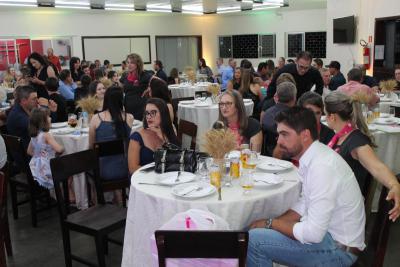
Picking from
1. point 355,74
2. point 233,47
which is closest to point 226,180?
point 355,74

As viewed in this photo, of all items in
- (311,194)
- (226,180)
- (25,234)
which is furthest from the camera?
(25,234)

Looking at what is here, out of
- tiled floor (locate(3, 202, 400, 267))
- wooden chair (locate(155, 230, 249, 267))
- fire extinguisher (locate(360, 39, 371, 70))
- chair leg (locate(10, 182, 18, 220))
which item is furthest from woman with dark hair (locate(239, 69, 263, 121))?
wooden chair (locate(155, 230, 249, 267))

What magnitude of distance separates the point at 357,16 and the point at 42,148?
9115mm

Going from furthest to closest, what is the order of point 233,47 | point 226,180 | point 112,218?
point 233,47 < point 112,218 < point 226,180

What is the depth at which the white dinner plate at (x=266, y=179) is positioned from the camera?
2.71 m

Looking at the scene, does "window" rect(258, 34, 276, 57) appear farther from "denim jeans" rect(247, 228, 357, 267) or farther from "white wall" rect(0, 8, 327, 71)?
"denim jeans" rect(247, 228, 357, 267)

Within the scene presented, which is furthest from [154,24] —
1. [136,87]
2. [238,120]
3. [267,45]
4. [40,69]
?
[238,120]

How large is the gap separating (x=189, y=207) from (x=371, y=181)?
1194 mm

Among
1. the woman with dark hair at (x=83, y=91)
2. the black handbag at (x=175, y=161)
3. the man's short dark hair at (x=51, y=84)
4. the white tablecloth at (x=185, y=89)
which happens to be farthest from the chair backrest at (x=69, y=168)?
the white tablecloth at (x=185, y=89)

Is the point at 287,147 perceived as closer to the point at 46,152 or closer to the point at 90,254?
the point at 90,254

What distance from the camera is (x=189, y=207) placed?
2531mm

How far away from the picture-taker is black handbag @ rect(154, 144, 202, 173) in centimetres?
311

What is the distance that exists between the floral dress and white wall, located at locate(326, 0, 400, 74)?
7725 mm

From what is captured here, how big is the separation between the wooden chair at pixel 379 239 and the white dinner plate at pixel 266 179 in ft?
2.08
